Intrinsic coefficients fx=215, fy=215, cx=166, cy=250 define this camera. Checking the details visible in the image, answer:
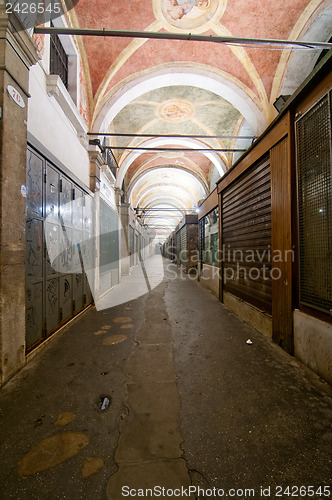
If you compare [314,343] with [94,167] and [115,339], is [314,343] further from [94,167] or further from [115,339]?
[94,167]

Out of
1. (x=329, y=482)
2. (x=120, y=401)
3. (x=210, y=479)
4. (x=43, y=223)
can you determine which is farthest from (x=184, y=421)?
(x=43, y=223)

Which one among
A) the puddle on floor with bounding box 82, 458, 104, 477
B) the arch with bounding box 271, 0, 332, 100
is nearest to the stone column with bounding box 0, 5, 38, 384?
the puddle on floor with bounding box 82, 458, 104, 477

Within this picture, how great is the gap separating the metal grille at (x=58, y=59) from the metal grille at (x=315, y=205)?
18.4 ft

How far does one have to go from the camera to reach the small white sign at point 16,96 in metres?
2.79

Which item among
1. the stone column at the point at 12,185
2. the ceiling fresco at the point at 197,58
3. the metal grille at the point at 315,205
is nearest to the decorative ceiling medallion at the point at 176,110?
the ceiling fresco at the point at 197,58

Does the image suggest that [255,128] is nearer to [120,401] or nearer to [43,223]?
[43,223]

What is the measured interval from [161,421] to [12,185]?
3.27m

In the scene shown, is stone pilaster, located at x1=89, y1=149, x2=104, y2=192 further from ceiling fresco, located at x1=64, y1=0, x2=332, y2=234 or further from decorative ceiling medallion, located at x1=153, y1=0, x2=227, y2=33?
decorative ceiling medallion, located at x1=153, y1=0, x2=227, y2=33

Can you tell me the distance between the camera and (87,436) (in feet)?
6.16

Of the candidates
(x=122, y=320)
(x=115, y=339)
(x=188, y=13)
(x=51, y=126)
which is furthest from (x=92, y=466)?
(x=188, y=13)

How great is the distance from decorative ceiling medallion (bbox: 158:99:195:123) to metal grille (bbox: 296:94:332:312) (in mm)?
8293

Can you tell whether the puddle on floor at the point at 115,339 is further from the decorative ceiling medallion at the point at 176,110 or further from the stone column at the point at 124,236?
the decorative ceiling medallion at the point at 176,110

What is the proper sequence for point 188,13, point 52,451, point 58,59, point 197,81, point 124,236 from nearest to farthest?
point 52,451 < point 58,59 < point 188,13 < point 197,81 < point 124,236

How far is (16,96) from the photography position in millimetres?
2904
